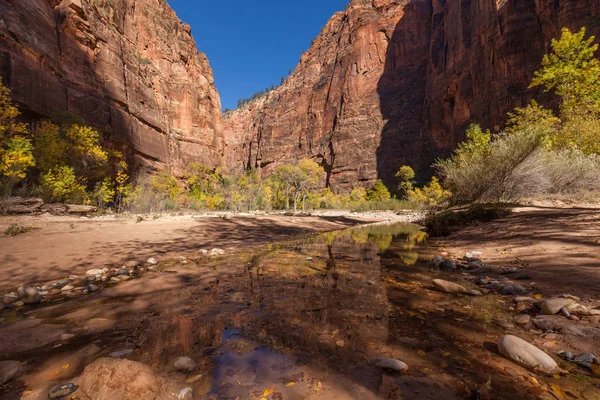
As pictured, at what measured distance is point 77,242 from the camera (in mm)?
6773

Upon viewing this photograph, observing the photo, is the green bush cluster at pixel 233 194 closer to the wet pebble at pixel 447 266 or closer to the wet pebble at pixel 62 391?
the wet pebble at pixel 62 391

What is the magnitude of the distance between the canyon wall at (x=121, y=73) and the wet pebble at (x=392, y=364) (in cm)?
2813

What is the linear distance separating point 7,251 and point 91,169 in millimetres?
16304

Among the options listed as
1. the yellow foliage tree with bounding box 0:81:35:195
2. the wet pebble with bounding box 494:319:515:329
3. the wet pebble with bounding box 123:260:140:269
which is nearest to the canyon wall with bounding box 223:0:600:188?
the wet pebble with bounding box 494:319:515:329

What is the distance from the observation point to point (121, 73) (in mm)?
31531

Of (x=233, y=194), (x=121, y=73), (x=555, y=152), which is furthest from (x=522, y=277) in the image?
(x=121, y=73)

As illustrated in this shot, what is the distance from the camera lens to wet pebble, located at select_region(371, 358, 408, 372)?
1.81 meters

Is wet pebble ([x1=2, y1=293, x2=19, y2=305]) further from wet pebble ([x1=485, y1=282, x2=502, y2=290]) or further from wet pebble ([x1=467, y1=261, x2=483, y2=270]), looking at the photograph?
wet pebble ([x1=467, y1=261, x2=483, y2=270])

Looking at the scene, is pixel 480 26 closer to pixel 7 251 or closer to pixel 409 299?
pixel 409 299

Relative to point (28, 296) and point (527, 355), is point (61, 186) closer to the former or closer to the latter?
point (28, 296)

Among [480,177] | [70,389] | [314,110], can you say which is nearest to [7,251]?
[70,389]

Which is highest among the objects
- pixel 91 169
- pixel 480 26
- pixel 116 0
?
pixel 116 0

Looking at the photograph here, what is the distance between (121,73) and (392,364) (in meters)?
42.1

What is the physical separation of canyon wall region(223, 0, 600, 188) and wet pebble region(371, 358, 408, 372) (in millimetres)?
39853
